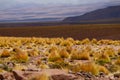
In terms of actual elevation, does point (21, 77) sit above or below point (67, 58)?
above

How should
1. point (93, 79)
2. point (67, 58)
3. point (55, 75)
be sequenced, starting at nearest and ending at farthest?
point (55, 75) → point (93, 79) → point (67, 58)

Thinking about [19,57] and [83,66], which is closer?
[83,66]

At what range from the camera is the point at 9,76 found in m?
12.7

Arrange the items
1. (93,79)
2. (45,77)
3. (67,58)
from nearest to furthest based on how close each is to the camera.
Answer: (45,77), (93,79), (67,58)

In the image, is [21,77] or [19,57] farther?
[19,57]

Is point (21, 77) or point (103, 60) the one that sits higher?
point (21, 77)

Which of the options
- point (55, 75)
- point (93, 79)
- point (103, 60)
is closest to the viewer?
point (55, 75)

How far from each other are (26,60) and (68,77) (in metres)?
8.77

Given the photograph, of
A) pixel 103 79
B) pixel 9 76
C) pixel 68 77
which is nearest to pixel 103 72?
pixel 103 79

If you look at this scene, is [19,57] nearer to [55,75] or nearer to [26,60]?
[26,60]

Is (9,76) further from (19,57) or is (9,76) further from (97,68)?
(19,57)

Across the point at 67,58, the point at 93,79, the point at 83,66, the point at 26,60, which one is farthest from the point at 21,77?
the point at 67,58

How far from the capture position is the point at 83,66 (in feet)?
50.6

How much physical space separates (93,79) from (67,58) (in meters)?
9.34
